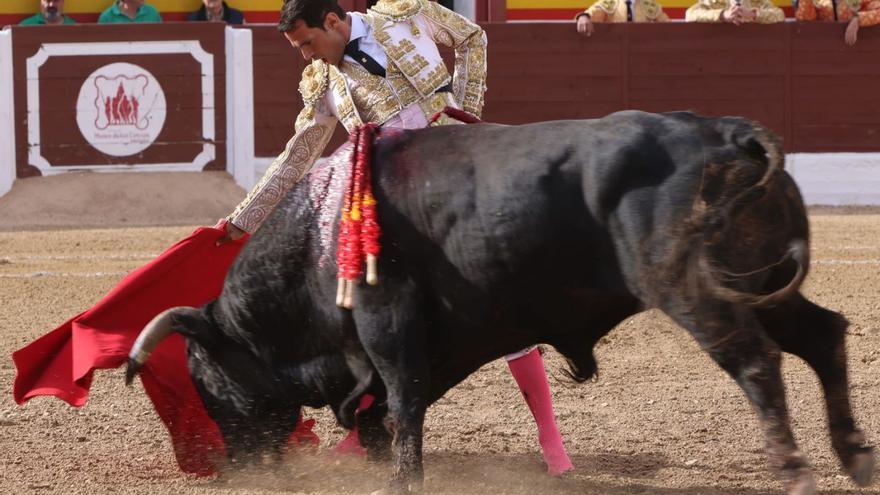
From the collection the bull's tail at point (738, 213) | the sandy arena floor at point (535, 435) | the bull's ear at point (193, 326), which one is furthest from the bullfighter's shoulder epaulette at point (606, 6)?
the bull's tail at point (738, 213)

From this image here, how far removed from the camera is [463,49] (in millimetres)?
3484

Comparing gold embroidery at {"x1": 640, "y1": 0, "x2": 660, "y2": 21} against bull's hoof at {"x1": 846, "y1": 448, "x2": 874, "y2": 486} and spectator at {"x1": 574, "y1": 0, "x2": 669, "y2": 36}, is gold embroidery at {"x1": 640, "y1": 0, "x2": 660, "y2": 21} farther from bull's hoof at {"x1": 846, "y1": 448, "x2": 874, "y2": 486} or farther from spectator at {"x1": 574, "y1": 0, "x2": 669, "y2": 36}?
bull's hoof at {"x1": 846, "y1": 448, "x2": 874, "y2": 486}

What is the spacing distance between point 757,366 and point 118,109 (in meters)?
6.71

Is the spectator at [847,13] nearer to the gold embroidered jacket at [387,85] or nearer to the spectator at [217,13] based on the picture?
the spectator at [217,13]

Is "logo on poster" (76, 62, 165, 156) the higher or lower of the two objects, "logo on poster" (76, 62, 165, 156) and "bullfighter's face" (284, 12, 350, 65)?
the lower

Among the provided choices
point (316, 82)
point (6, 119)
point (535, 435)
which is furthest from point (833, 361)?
point (6, 119)

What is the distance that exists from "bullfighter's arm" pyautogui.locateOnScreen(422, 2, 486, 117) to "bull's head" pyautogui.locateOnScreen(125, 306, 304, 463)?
2.63 feet

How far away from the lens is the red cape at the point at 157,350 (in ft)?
10.7

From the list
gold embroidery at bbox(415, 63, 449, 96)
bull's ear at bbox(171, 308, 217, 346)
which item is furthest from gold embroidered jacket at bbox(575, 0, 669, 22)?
bull's ear at bbox(171, 308, 217, 346)

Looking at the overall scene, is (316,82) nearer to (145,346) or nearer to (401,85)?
(401,85)

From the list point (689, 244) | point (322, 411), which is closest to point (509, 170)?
point (689, 244)

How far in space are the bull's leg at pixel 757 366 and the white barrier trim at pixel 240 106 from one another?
652cm

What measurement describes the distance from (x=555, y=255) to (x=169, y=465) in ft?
3.86

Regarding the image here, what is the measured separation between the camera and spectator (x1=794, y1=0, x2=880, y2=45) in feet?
29.5
